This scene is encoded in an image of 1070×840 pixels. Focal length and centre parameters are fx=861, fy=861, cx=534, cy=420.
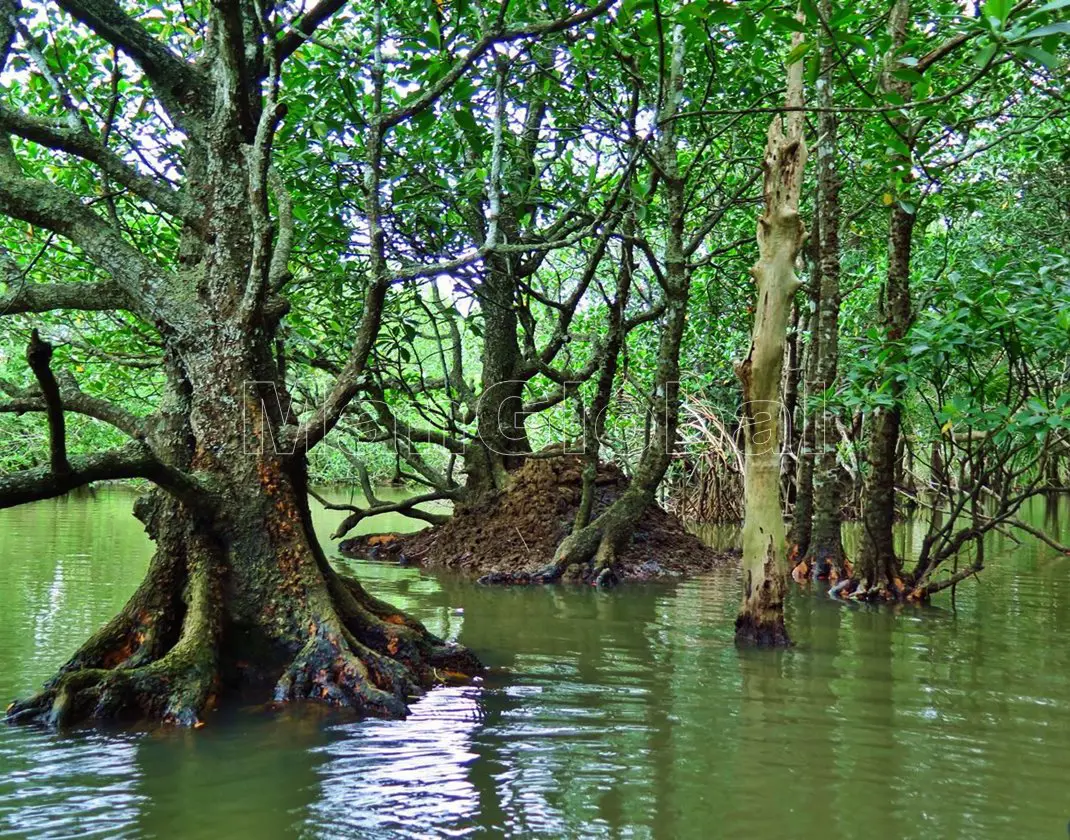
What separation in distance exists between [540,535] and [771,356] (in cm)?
488

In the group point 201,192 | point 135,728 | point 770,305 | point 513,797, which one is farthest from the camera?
point 770,305

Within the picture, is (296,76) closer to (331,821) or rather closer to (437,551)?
(331,821)

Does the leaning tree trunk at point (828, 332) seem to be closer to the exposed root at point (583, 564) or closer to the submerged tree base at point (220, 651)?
the exposed root at point (583, 564)

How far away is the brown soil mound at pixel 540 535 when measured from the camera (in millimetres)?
9781

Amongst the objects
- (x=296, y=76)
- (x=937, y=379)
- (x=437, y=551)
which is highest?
(x=296, y=76)

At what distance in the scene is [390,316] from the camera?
8.01m

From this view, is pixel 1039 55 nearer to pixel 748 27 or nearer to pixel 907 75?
pixel 907 75

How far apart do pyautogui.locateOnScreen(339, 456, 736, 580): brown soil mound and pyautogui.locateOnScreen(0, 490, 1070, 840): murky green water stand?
321cm

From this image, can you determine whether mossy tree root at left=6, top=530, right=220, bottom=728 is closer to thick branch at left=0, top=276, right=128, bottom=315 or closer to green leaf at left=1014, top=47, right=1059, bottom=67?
thick branch at left=0, top=276, right=128, bottom=315

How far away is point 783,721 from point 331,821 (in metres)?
2.26

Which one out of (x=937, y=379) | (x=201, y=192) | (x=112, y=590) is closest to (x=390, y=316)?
(x=201, y=192)

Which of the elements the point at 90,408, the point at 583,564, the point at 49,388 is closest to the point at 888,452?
the point at 583,564

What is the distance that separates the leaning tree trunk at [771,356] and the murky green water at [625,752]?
61 cm

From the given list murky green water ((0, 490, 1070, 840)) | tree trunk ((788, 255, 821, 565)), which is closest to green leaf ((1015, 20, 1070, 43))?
murky green water ((0, 490, 1070, 840))
